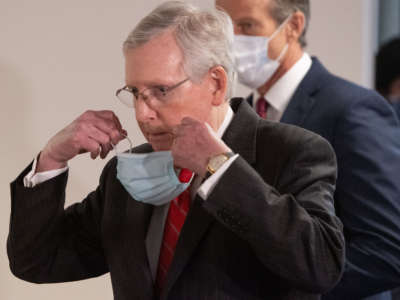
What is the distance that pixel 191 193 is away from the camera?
176 cm

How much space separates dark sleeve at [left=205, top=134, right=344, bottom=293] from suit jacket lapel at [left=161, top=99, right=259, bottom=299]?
139 millimetres

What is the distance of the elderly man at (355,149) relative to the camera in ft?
6.93

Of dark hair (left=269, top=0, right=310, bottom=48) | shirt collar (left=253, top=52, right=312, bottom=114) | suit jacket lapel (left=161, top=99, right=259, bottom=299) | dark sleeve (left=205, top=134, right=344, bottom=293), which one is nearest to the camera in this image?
dark sleeve (left=205, top=134, right=344, bottom=293)

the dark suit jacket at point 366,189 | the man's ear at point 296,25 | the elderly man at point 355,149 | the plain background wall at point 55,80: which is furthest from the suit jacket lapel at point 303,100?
the plain background wall at point 55,80

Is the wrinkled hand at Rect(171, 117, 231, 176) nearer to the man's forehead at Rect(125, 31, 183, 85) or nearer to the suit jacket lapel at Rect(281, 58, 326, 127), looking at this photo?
the man's forehead at Rect(125, 31, 183, 85)

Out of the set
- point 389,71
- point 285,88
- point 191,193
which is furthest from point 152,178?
point 389,71

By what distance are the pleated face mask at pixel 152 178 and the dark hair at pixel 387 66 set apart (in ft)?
8.21

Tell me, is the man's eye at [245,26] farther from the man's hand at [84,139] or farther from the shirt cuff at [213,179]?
the shirt cuff at [213,179]

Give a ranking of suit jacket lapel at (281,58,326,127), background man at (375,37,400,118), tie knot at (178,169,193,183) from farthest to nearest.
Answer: background man at (375,37,400,118)
suit jacket lapel at (281,58,326,127)
tie knot at (178,169,193,183)

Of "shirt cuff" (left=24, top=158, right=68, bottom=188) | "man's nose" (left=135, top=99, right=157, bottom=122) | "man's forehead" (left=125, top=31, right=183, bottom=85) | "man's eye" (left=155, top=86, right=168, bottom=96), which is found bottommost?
"shirt cuff" (left=24, top=158, right=68, bottom=188)

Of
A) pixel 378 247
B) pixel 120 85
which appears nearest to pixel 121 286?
pixel 378 247

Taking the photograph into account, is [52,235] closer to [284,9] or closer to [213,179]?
[213,179]

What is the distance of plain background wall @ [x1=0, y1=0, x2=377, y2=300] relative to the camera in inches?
96.1

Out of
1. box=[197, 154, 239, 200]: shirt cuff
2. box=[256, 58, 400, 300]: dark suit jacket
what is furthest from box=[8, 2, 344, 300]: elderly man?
box=[256, 58, 400, 300]: dark suit jacket
